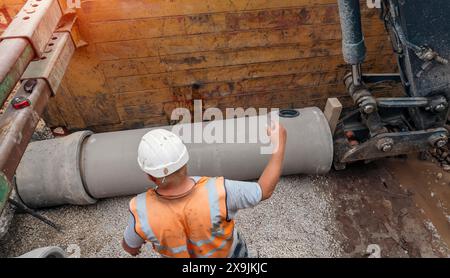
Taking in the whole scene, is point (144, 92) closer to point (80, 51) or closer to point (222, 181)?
point (80, 51)


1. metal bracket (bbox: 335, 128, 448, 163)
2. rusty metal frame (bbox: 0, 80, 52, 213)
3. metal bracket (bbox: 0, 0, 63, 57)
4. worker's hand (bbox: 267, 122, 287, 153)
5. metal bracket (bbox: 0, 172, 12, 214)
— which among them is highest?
metal bracket (bbox: 0, 0, 63, 57)

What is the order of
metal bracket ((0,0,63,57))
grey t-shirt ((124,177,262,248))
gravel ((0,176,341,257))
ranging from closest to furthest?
1. grey t-shirt ((124,177,262,248))
2. metal bracket ((0,0,63,57))
3. gravel ((0,176,341,257))

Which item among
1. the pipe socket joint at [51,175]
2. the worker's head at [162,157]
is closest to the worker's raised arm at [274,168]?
the worker's head at [162,157]

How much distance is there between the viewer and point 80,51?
369cm

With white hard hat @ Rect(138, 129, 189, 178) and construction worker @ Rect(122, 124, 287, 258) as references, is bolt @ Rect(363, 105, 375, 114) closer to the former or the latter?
construction worker @ Rect(122, 124, 287, 258)

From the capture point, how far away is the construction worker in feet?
5.65

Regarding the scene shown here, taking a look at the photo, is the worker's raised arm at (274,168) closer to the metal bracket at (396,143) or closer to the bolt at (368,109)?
the bolt at (368,109)

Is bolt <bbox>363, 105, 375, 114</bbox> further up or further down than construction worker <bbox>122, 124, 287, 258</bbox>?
further down

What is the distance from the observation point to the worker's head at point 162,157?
169 cm

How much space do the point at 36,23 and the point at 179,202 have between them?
1.88 metres

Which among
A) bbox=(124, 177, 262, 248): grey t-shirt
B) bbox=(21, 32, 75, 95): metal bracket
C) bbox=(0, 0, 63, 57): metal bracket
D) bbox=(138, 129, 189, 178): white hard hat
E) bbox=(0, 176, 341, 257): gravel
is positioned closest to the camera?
bbox=(138, 129, 189, 178): white hard hat

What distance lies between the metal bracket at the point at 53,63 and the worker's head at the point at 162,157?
136 centimetres

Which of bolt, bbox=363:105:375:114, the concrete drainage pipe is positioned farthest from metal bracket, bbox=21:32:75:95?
bolt, bbox=363:105:375:114

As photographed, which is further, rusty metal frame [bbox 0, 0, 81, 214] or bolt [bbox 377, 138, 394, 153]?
bolt [bbox 377, 138, 394, 153]
